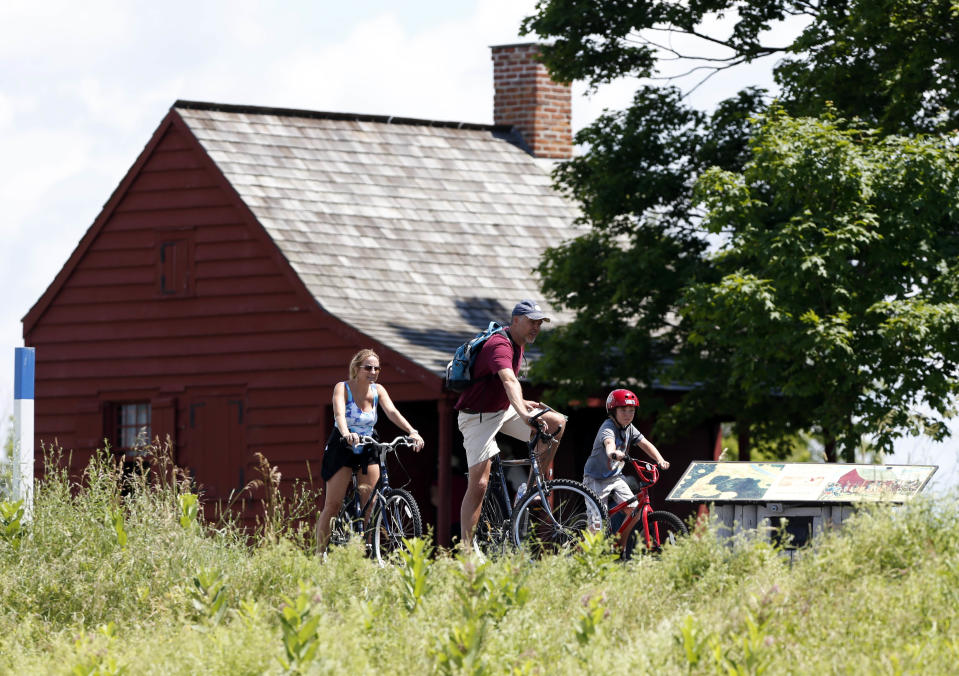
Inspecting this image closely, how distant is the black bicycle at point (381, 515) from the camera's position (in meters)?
11.8

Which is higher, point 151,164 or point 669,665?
point 151,164

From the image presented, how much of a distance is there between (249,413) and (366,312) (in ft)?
7.51

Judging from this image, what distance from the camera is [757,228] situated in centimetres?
1792

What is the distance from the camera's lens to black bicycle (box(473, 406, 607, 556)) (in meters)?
10.8

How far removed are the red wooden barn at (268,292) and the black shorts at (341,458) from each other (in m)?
7.60

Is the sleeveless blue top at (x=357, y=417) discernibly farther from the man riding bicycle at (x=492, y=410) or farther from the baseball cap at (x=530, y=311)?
the baseball cap at (x=530, y=311)

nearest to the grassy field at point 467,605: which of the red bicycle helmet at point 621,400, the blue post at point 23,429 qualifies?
the blue post at point 23,429

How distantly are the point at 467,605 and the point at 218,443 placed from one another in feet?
47.6

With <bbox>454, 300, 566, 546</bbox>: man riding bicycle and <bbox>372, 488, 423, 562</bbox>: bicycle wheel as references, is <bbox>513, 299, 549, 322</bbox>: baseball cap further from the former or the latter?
<bbox>372, 488, 423, 562</bbox>: bicycle wheel

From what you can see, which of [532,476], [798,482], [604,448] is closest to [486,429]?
[532,476]

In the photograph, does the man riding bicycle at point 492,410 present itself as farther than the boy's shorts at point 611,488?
No

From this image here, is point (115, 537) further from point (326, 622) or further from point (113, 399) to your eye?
point (113, 399)

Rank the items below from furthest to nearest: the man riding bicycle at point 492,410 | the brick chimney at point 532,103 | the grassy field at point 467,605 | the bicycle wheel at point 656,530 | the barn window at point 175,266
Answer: the brick chimney at point 532,103
the barn window at point 175,266
the bicycle wheel at point 656,530
the man riding bicycle at point 492,410
the grassy field at point 467,605

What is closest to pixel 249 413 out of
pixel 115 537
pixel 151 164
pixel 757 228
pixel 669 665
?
pixel 151 164
